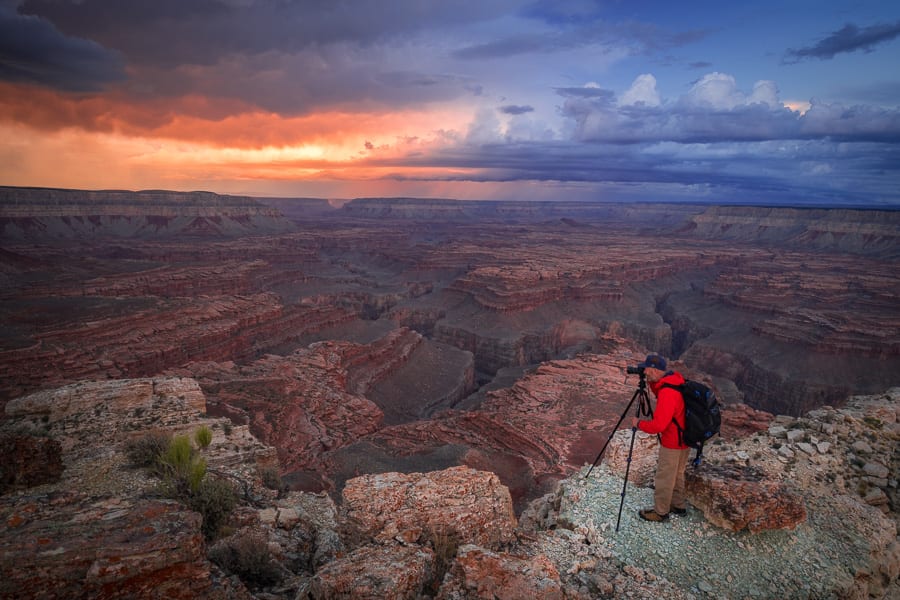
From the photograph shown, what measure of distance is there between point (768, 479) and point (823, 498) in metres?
1.71

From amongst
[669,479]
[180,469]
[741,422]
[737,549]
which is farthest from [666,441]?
[741,422]

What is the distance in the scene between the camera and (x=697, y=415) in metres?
7.22

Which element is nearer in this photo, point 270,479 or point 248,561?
point 248,561

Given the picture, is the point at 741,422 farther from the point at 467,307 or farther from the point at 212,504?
the point at 467,307

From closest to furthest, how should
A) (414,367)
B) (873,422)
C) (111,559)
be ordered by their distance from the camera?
(111,559), (873,422), (414,367)

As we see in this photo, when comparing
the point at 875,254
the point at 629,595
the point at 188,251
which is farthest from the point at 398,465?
the point at 875,254

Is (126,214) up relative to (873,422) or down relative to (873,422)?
up

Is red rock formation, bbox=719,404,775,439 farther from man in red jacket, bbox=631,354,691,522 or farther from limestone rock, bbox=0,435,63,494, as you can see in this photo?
limestone rock, bbox=0,435,63,494

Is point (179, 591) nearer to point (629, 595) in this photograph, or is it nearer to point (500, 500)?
point (500, 500)

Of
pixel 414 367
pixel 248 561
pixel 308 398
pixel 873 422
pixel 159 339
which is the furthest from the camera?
pixel 414 367

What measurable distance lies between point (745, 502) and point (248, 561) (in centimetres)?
784

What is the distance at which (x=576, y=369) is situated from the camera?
33.2m

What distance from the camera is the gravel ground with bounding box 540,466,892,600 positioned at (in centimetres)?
662

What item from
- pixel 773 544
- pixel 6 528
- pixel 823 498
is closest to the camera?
pixel 6 528
